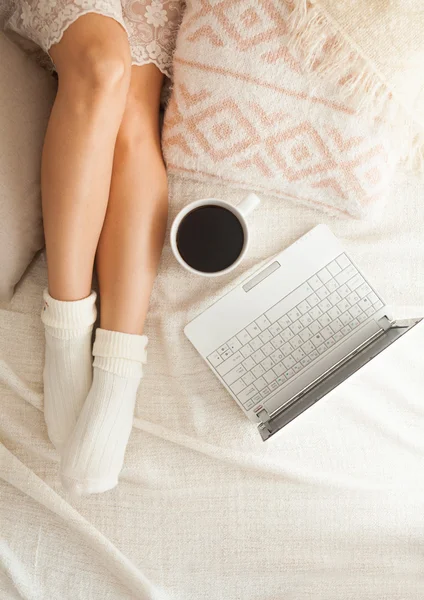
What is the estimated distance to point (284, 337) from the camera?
2.93 feet

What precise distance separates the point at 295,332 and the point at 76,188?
0.41m

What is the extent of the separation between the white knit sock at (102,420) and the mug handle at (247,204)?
0.84 feet

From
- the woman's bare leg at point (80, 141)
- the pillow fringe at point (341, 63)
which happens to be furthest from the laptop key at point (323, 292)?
the woman's bare leg at point (80, 141)

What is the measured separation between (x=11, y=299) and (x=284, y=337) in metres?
0.46

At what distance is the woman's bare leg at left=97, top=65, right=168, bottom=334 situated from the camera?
0.85 m

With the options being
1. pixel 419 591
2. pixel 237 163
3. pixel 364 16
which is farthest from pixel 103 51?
pixel 419 591

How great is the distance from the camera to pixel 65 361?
84 centimetres

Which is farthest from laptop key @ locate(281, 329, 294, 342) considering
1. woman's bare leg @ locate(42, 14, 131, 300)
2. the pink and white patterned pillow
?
woman's bare leg @ locate(42, 14, 131, 300)

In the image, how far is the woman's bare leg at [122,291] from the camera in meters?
0.83

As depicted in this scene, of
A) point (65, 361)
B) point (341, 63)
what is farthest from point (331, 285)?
point (65, 361)

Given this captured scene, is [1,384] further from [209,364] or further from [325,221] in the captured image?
[325,221]

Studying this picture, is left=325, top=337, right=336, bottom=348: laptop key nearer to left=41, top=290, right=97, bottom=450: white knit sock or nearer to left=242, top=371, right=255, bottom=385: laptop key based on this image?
→ left=242, top=371, right=255, bottom=385: laptop key

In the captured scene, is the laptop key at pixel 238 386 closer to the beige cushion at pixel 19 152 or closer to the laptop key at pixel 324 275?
the laptop key at pixel 324 275

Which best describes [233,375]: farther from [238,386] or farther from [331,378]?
[331,378]
